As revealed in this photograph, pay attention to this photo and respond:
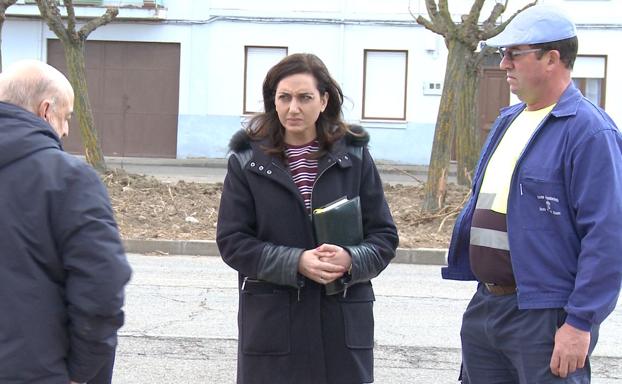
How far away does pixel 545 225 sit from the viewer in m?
3.19

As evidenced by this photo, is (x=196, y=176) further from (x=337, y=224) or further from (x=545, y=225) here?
(x=545, y=225)

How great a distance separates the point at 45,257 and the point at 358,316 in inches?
53.0

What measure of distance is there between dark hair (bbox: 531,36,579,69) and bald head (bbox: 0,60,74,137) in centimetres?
170

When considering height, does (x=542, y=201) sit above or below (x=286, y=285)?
above

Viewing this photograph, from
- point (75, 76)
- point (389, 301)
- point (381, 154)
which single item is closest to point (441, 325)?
point (389, 301)

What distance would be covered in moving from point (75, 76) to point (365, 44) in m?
11.6

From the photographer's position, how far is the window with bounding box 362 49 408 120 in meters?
25.1

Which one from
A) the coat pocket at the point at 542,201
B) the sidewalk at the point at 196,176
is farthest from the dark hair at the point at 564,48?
the sidewalk at the point at 196,176

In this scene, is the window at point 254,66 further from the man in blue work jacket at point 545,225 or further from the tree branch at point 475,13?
the man in blue work jacket at point 545,225

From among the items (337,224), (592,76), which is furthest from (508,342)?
(592,76)

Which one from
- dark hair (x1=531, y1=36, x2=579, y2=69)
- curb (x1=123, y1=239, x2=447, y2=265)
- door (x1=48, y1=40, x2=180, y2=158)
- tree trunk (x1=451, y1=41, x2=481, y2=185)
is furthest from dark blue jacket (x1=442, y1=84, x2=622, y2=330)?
door (x1=48, y1=40, x2=180, y2=158)

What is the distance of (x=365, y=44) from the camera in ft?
82.1

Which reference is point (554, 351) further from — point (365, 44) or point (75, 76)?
point (365, 44)

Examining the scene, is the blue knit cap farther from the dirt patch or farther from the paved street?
the dirt patch
